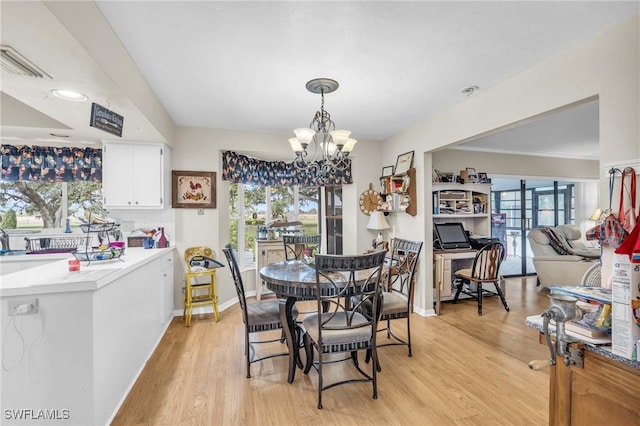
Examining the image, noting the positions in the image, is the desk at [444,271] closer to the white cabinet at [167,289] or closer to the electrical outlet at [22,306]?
the white cabinet at [167,289]

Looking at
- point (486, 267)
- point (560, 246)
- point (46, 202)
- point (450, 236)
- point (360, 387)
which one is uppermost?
point (46, 202)

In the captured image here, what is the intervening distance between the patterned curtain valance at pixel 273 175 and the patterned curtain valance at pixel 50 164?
1.60m

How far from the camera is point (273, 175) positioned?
4.64 meters

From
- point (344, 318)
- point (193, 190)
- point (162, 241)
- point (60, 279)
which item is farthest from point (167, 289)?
point (344, 318)

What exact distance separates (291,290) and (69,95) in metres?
2.18

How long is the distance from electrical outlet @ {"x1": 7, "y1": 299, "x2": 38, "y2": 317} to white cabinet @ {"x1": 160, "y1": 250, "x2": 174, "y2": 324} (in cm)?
167

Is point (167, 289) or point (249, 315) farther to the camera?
point (167, 289)

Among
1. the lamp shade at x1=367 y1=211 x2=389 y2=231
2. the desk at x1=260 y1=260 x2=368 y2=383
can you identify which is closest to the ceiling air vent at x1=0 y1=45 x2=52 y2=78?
the desk at x1=260 y1=260 x2=368 y2=383

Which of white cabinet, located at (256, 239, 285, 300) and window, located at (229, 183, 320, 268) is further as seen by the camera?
window, located at (229, 183, 320, 268)

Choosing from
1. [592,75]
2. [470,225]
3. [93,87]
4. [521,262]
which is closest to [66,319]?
[93,87]

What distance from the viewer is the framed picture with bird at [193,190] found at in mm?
3777

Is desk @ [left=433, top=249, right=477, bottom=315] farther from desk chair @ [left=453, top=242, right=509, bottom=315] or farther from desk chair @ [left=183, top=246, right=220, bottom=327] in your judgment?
desk chair @ [left=183, top=246, right=220, bottom=327]

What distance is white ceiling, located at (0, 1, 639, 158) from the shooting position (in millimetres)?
1640

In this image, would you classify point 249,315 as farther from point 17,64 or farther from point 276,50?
point 17,64
